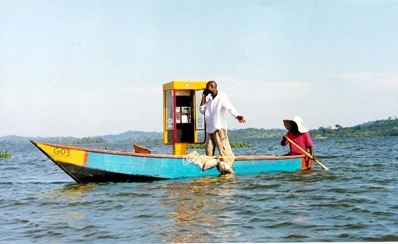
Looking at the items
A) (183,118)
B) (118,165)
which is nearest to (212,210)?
(118,165)

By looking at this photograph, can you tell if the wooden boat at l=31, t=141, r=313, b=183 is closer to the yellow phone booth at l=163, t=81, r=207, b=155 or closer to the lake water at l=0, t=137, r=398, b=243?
the lake water at l=0, t=137, r=398, b=243

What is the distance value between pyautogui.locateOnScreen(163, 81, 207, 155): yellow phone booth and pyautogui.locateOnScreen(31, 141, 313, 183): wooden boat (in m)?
1.28

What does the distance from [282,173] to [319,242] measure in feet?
23.0

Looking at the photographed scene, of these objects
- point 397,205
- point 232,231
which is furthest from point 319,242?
point 397,205

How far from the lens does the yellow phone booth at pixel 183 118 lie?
45.4ft

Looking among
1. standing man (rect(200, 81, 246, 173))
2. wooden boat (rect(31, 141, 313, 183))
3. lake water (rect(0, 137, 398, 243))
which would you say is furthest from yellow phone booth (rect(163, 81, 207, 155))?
lake water (rect(0, 137, 398, 243))

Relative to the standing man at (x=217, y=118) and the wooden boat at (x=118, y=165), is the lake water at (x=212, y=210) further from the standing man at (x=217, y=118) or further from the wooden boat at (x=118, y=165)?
the standing man at (x=217, y=118)

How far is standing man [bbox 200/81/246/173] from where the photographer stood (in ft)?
→ 40.7

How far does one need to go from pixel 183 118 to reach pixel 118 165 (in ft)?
8.69

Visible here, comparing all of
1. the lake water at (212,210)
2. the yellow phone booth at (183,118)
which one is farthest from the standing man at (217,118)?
the yellow phone booth at (183,118)

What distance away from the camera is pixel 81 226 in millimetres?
7805

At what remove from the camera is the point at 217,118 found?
12523 mm

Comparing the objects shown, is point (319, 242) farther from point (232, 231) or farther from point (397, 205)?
point (397, 205)

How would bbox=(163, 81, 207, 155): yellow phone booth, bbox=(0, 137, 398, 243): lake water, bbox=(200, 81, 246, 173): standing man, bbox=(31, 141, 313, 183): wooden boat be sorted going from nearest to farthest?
bbox=(0, 137, 398, 243): lake water
bbox=(31, 141, 313, 183): wooden boat
bbox=(200, 81, 246, 173): standing man
bbox=(163, 81, 207, 155): yellow phone booth
